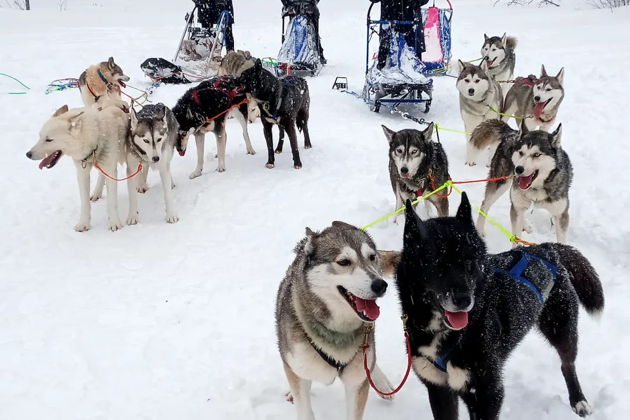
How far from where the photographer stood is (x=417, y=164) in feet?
12.6

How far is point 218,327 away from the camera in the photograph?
3.13 meters

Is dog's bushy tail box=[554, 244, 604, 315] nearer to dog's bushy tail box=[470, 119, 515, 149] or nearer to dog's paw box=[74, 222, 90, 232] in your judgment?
dog's bushy tail box=[470, 119, 515, 149]

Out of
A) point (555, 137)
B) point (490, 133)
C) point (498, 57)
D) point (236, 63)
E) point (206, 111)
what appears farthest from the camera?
point (498, 57)

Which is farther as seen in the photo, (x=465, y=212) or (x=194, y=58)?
(x=194, y=58)

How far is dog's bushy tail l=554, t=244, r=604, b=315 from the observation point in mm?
2268

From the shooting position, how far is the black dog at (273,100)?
5480 mm

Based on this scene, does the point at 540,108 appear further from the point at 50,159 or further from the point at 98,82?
the point at 98,82

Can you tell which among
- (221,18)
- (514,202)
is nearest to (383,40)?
(221,18)

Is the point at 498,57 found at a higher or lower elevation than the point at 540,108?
higher

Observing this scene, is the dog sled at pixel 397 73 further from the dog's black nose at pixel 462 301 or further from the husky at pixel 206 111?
the dog's black nose at pixel 462 301

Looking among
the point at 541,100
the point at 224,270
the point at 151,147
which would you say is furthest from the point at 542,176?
the point at 151,147

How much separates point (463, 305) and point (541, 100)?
4768 mm

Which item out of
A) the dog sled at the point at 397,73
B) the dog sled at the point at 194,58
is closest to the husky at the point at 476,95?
the dog sled at the point at 397,73

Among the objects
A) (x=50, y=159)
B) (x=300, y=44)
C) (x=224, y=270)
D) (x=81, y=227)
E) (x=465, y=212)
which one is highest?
(x=300, y=44)
